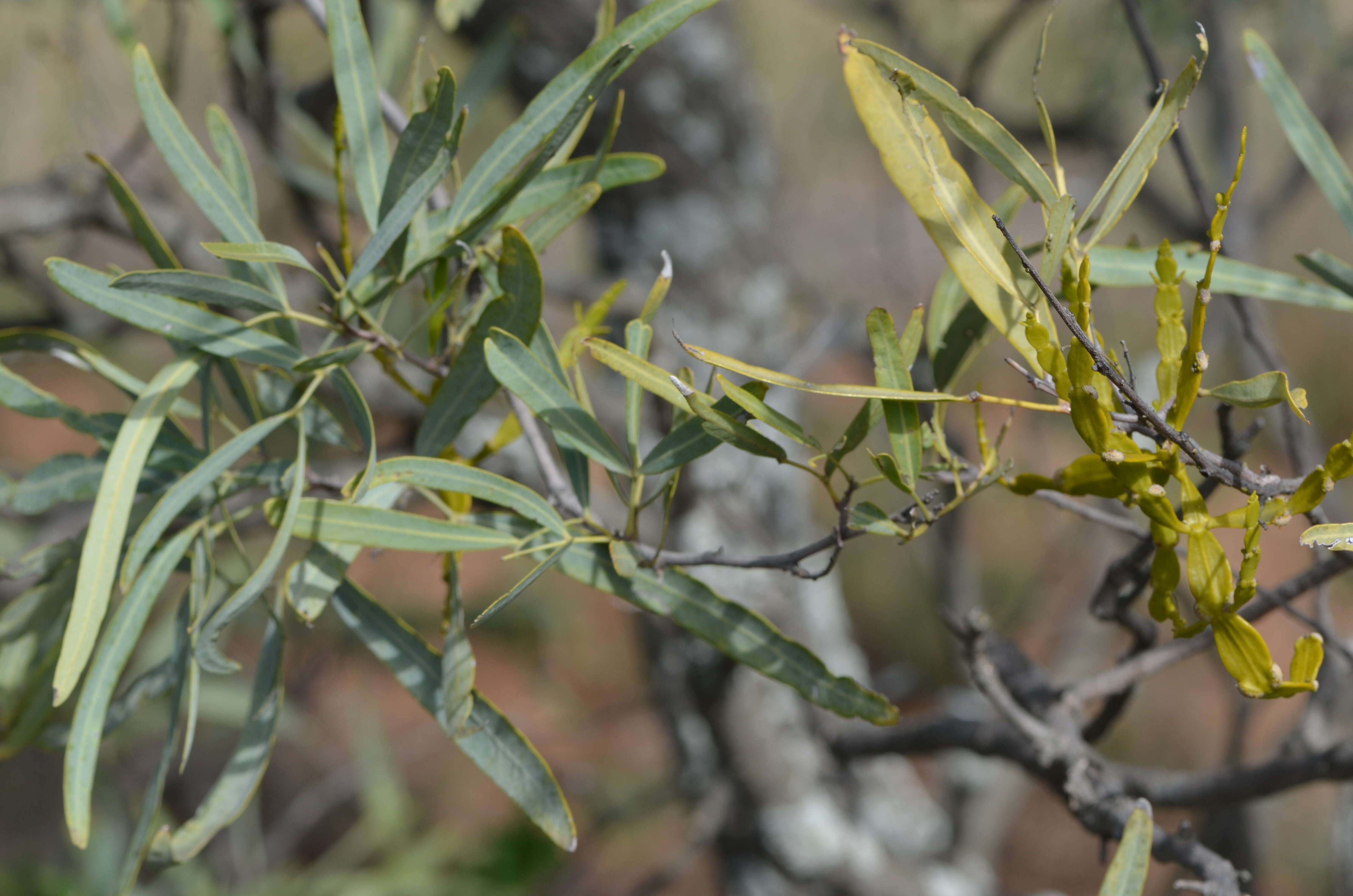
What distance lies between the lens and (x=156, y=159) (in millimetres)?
1200

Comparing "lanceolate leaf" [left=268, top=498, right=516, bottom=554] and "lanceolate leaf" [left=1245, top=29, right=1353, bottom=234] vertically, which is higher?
"lanceolate leaf" [left=1245, top=29, right=1353, bottom=234]

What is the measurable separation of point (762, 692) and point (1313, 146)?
23.1 inches

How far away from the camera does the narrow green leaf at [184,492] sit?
0.74ft

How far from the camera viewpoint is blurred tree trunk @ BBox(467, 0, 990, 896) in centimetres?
76

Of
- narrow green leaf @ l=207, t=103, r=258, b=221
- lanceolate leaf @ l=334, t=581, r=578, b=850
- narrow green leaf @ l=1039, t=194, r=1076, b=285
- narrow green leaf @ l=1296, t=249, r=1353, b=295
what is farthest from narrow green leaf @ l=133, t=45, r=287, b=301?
narrow green leaf @ l=1296, t=249, r=1353, b=295

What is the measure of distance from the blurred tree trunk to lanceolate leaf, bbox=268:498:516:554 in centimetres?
45

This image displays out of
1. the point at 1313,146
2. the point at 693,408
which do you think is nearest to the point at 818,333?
the point at 1313,146

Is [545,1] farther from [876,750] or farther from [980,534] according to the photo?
[980,534]

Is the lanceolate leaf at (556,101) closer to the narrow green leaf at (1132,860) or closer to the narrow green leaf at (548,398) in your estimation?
the narrow green leaf at (548,398)

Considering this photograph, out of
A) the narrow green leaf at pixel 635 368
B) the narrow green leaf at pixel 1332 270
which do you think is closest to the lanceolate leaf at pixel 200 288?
the narrow green leaf at pixel 635 368

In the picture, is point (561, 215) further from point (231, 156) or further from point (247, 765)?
point (247, 765)

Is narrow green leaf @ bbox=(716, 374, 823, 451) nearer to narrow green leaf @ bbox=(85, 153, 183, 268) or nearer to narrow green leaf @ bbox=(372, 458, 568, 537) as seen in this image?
narrow green leaf @ bbox=(372, 458, 568, 537)

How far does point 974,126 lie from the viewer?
21cm

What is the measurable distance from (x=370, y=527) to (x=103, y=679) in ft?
0.32
